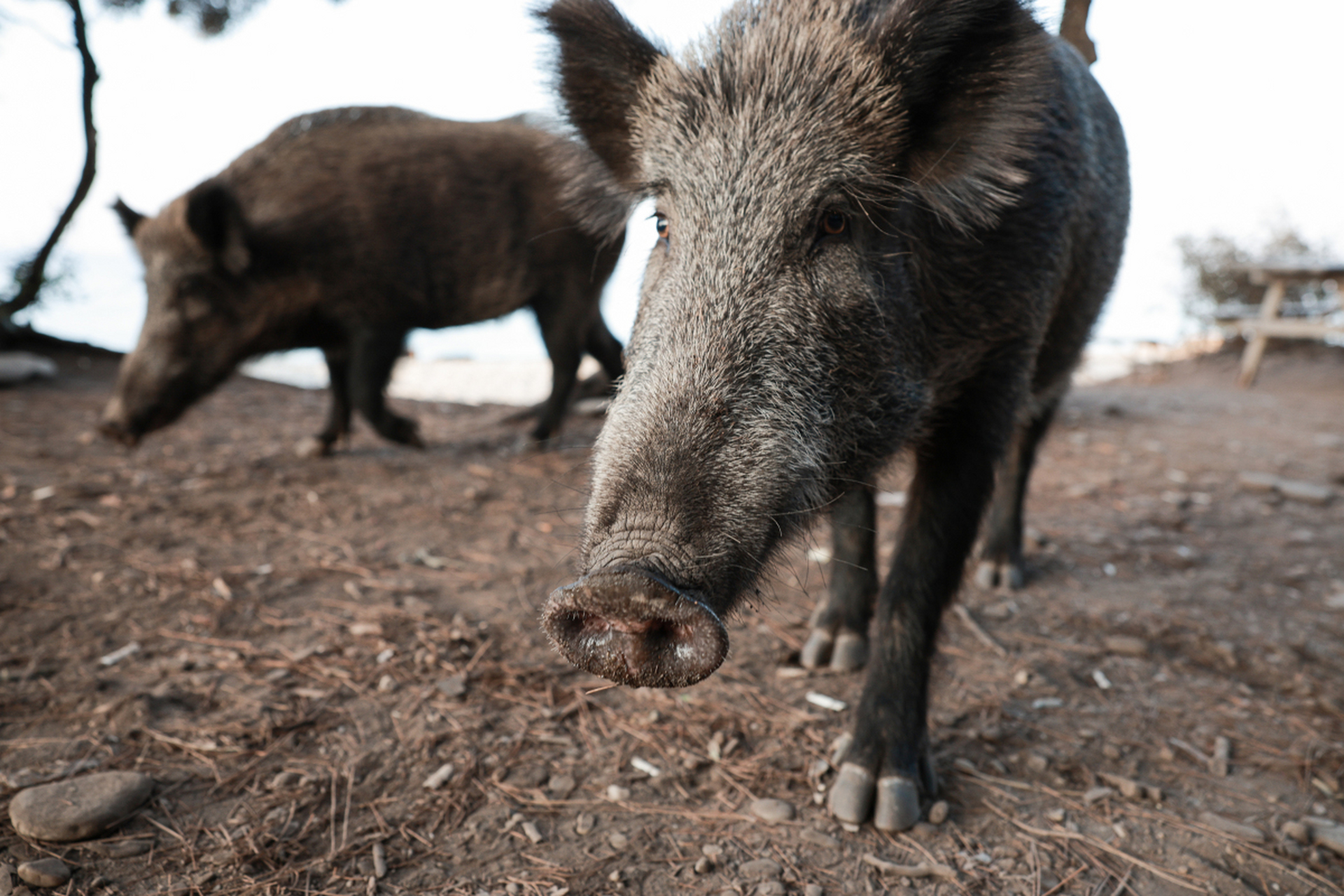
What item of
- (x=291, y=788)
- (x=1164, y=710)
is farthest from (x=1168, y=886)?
(x=291, y=788)

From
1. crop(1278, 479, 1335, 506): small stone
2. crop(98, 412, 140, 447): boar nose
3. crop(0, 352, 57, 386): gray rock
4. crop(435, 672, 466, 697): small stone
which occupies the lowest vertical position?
crop(0, 352, 57, 386): gray rock

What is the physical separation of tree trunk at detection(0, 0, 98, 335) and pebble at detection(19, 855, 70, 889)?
7488mm

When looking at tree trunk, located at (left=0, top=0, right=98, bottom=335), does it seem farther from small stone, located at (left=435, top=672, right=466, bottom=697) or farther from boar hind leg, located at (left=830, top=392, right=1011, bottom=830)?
boar hind leg, located at (left=830, top=392, right=1011, bottom=830)

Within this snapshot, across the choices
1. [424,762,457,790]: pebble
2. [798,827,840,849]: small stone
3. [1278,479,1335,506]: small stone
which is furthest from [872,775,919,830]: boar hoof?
[1278,479,1335,506]: small stone

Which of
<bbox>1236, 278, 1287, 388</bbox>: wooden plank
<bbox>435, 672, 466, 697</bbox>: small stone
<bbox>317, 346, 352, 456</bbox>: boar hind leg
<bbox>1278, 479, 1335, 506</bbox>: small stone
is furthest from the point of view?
<bbox>1236, 278, 1287, 388</bbox>: wooden plank

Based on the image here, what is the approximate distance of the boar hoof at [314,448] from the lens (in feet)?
17.7

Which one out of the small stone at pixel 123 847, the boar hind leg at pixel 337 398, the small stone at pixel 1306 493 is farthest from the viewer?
the boar hind leg at pixel 337 398

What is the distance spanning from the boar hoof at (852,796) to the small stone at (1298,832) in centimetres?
104

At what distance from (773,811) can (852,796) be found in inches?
8.1

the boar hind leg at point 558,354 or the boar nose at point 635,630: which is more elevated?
the boar nose at point 635,630

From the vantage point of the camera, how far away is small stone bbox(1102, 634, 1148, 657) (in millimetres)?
2934

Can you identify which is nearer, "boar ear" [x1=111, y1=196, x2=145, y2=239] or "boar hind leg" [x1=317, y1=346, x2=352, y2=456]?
"boar ear" [x1=111, y1=196, x2=145, y2=239]

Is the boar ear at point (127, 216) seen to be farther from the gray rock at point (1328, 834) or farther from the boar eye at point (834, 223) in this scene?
the gray rock at point (1328, 834)

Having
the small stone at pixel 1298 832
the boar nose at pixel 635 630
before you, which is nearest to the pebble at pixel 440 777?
the boar nose at pixel 635 630
